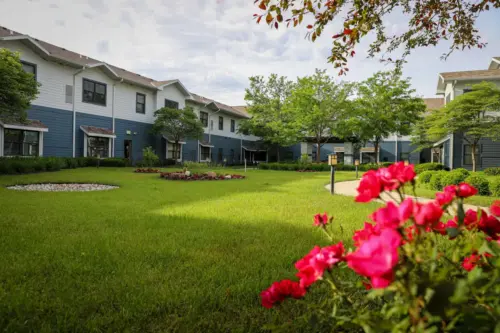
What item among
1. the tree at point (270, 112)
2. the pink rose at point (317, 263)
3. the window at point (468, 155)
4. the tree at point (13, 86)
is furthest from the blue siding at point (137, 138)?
the pink rose at point (317, 263)

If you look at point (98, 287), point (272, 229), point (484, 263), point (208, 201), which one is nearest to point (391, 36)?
point (272, 229)

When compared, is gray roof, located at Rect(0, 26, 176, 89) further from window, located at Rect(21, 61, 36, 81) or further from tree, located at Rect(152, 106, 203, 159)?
tree, located at Rect(152, 106, 203, 159)

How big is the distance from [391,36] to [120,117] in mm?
19976

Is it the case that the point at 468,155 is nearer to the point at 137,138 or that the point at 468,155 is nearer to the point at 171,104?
the point at 171,104

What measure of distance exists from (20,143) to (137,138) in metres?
7.60

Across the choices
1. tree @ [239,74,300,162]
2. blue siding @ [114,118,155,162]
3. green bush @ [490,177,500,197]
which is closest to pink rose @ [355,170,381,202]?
green bush @ [490,177,500,197]

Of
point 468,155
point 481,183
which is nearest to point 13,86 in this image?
point 481,183

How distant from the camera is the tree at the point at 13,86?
1048 centimetres

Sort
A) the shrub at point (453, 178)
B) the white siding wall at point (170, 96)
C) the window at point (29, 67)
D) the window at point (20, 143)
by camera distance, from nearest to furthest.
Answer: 1. the shrub at point (453, 178)
2. the window at point (20, 143)
3. the window at point (29, 67)
4. the white siding wall at point (170, 96)

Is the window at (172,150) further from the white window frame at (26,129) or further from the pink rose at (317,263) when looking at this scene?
the pink rose at (317,263)

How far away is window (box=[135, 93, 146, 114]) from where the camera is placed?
73.7ft

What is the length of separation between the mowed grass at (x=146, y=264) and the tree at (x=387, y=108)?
21.3 m

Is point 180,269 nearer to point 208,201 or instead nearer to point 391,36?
point 391,36

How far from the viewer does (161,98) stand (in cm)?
2411
